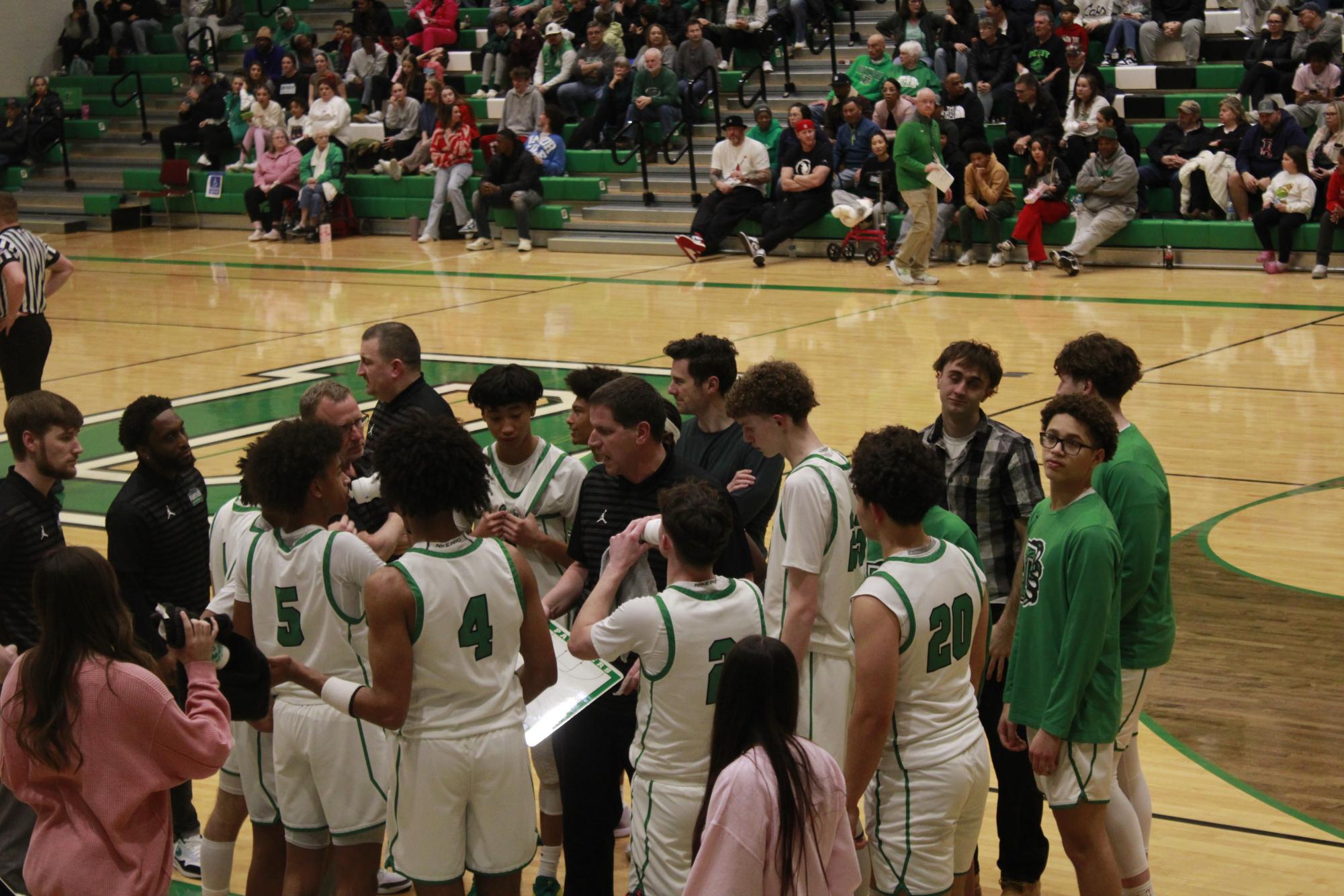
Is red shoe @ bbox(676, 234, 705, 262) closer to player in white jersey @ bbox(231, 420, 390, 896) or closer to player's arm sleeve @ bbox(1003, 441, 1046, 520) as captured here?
player's arm sleeve @ bbox(1003, 441, 1046, 520)

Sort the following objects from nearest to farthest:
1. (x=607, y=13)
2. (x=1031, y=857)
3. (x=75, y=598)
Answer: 1. (x=75, y=598)
2. (x=1031, y=857)
3. (x=607, y=13)

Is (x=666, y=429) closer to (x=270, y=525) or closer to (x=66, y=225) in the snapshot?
(x=270, y=525)

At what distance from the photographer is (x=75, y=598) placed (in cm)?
300

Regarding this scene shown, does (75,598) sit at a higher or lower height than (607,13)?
lower

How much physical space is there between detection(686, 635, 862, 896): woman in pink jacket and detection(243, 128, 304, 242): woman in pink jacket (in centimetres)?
1960

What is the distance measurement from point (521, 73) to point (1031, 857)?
55.7 feet

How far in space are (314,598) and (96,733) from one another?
705 mm

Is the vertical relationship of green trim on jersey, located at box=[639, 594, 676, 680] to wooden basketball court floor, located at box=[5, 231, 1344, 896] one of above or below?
above

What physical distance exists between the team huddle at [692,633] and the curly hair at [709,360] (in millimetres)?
397

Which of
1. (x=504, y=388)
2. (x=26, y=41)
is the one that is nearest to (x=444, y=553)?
(x=504, y=388)

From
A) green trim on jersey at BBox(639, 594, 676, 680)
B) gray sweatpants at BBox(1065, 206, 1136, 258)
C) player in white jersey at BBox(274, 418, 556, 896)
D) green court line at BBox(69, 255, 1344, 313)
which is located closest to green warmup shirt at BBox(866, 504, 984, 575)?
green trim on jersey at BBox(639, 594, 676, 680)

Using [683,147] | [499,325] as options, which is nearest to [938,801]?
[499,325]

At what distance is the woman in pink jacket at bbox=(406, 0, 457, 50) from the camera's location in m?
23.7

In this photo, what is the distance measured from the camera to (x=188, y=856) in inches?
181
